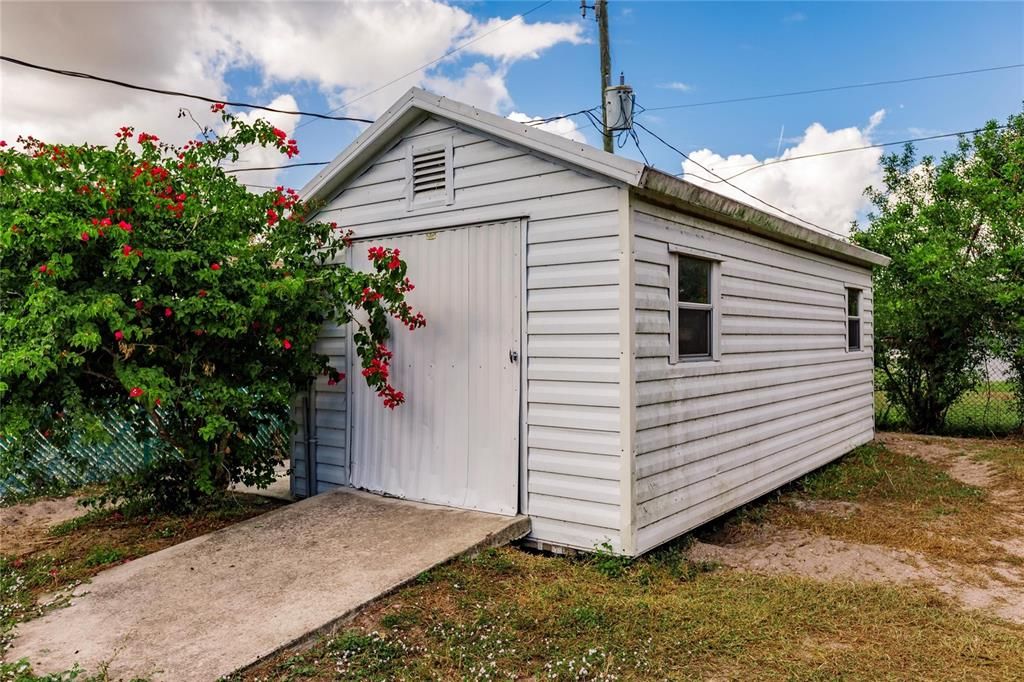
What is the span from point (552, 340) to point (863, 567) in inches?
110

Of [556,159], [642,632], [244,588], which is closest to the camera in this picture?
[642,632]

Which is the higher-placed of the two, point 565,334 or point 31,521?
point 565,334

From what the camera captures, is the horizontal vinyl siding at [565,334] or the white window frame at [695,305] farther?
the white window frame at [695,305]

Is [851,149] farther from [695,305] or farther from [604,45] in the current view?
[695,305]

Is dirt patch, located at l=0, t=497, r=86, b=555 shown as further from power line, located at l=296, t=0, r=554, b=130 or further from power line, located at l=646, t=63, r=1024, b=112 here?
power line, located at l=646, t=63, r=1024, b=112

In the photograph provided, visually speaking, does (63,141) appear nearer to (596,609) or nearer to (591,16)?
(596,609)

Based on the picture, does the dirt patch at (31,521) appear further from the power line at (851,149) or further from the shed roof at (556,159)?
the power line at (851,149)

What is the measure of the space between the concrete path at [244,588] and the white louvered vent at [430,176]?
2.47 m

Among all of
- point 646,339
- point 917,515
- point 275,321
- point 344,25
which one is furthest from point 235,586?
point 344,25

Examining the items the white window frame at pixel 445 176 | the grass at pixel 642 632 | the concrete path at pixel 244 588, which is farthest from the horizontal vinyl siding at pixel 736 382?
the white window frame at pixel 445 176

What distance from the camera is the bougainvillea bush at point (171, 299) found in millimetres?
Answer: 4180

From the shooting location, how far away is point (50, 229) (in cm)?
405

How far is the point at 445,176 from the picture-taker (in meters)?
5.21

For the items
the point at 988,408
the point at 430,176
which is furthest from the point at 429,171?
the point at 988,408
